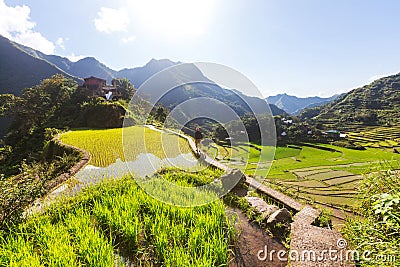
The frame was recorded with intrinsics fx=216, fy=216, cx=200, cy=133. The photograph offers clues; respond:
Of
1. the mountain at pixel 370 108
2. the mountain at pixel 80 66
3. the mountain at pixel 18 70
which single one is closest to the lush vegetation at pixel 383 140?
the mountain at pixel 370 108

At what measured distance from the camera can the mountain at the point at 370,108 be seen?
171ft

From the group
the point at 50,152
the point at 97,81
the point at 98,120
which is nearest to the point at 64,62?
the point at 97,81

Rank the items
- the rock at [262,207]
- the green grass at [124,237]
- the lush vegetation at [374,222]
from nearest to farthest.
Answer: the lush vegetation at [374,222]
the green grass at [124,237]
the rock at [262,207]

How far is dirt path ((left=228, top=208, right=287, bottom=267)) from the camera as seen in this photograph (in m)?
2.95

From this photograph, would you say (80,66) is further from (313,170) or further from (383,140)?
(313,170)

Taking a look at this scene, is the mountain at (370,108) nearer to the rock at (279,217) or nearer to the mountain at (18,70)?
the rock at (279,217)

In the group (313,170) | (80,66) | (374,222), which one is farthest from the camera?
(80,66)

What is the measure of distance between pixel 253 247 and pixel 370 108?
7884cm

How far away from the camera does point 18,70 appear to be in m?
76.1

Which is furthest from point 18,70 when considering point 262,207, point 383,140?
point 383,140

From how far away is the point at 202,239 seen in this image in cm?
304

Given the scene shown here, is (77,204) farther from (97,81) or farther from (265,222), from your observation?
(97,81)

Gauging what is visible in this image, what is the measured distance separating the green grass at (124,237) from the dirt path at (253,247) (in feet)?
0.65

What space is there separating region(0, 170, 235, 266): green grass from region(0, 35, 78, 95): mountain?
7804 cm
